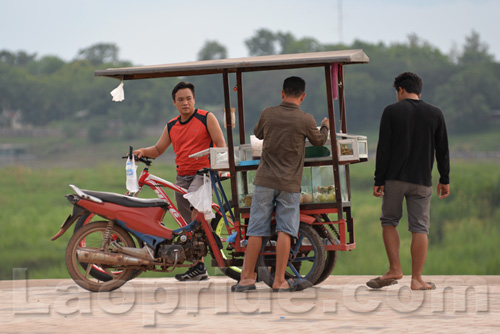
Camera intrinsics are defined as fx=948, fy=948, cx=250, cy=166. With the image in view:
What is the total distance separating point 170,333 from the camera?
482cm

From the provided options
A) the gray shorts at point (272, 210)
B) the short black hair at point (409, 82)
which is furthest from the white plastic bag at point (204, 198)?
the short black hair at point (409, 82)

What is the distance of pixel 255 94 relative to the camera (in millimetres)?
55719

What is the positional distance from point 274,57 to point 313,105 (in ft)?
144

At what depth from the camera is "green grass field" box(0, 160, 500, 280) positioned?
16297 millimetres

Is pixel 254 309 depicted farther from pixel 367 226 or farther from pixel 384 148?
pixel 367 226

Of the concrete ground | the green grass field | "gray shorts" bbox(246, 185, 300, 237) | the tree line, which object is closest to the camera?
the concrete ground

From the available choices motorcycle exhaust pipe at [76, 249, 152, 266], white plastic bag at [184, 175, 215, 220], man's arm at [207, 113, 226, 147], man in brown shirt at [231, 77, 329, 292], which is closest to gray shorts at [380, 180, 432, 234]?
man in brown shirt at [231, 77, 329, 292]

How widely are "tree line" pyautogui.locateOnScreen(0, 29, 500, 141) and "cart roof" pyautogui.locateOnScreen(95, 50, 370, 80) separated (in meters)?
38.3

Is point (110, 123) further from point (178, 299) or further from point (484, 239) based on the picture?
point (178, 299)

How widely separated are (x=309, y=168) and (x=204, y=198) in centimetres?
79

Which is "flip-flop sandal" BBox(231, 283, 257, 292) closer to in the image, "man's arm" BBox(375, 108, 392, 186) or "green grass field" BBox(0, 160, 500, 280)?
"man's arm" BBox(375, 108, 392, 186)

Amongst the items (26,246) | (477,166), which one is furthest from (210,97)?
(26,246)

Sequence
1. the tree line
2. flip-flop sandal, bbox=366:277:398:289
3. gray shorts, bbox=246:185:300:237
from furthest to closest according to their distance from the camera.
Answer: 1. the tree line
2. flip-flop sandal, bbox=366:277:398:289
3. gray shorts, bbox=246:185:300:237

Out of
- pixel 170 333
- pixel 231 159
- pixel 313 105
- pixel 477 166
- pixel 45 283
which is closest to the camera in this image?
pixel 170 333
